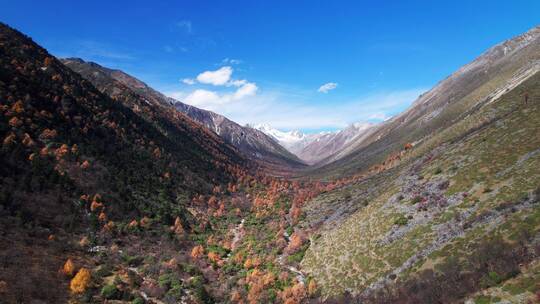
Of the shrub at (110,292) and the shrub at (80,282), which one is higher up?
the shrub at (80,282)

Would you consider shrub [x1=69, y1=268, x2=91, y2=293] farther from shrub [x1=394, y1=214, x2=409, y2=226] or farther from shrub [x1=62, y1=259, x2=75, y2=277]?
shrub [x1=394, y1=214, x2=409, y2=226]

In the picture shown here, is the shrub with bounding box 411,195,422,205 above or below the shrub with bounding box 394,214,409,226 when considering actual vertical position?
above

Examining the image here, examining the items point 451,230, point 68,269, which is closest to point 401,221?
point 451,230

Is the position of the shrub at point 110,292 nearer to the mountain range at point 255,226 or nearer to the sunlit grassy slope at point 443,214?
the mountain range at point 255,226

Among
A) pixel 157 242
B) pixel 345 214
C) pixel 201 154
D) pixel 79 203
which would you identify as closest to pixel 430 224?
pixel 345 214

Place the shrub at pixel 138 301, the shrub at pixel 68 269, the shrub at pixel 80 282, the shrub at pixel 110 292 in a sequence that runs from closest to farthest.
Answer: the shrub at pixel 80 282, the shrub at pixel 138 301, the shrub at pixel 110 292, the shrub at pixel 68 269

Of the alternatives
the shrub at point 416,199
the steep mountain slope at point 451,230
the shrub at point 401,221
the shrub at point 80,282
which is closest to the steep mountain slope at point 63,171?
the shrub at point 80,282

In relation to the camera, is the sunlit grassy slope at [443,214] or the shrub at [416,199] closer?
the sunlit grassy slope at [443,214]

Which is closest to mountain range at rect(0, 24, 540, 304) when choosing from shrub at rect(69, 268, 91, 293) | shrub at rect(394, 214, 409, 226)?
shrub at rect(69, 268, 91, 293)

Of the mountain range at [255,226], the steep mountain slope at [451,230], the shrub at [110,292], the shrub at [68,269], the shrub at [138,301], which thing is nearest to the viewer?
the steep mountain slope at [451,230]

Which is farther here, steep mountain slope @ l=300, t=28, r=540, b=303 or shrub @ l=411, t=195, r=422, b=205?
shrub @ l=411, t=195, r=422, b=205

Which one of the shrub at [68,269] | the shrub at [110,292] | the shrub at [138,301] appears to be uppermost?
the shrub at [68,269]
